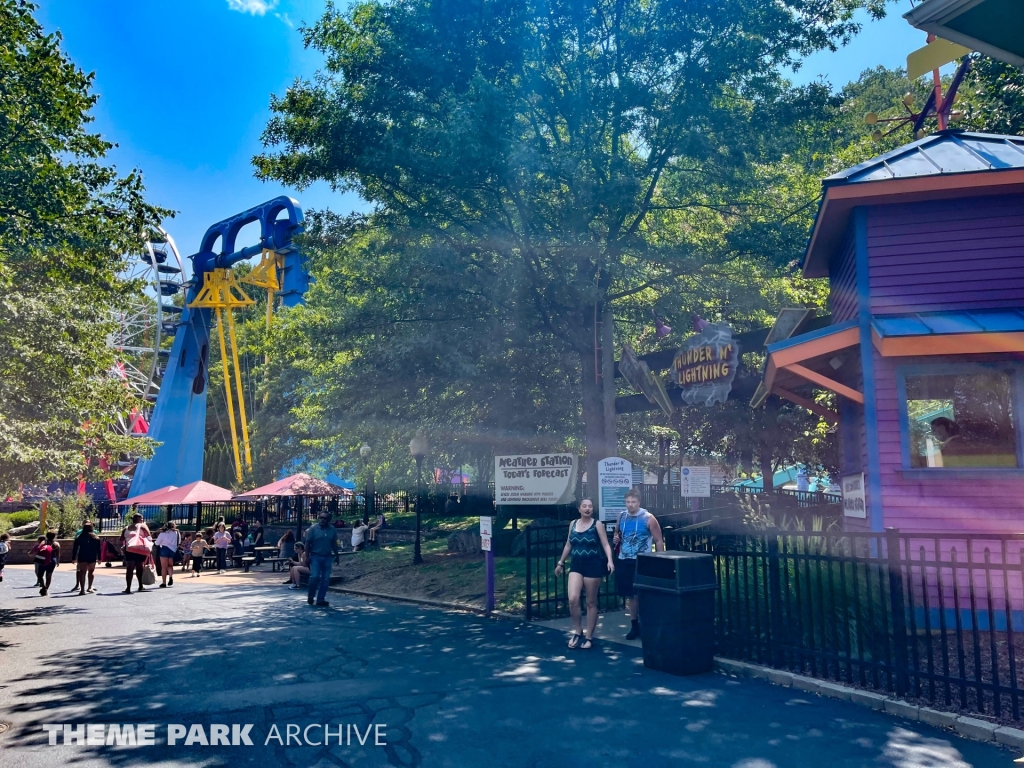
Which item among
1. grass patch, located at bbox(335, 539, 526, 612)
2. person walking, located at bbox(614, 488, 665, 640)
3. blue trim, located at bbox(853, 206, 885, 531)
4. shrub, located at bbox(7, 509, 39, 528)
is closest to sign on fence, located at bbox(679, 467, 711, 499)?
grass patch, located at bbox(335, 539, 526, 612)

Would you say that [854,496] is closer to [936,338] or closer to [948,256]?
[936,338]

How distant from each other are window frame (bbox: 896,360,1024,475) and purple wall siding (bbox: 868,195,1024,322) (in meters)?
0.80

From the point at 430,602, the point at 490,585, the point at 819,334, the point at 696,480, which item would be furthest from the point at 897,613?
the point at 430,602

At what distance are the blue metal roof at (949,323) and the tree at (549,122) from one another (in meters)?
5.28

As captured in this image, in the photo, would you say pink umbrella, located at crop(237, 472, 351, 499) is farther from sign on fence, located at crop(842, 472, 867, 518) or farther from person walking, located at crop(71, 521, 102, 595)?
sign on fence, located at crop(842, 472, 867, 518)

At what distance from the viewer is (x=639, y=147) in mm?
16844

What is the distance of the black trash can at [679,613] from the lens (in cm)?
723

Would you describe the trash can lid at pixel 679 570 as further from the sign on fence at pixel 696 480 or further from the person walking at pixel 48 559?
the person walking at pixel 48 559

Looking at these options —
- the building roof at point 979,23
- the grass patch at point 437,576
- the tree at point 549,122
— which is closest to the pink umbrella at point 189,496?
the grass patch at point 437,576

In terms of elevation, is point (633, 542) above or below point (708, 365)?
below

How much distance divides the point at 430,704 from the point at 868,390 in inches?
275

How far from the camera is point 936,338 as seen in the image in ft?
29.5

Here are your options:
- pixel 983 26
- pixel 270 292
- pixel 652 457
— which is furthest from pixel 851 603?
pixel 270 292

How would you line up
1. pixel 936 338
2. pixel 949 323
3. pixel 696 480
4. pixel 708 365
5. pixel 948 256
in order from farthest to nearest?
pixel 696 480, pixel 708 365, pixel 948 256, pixel 949 323, pixel 936 338
